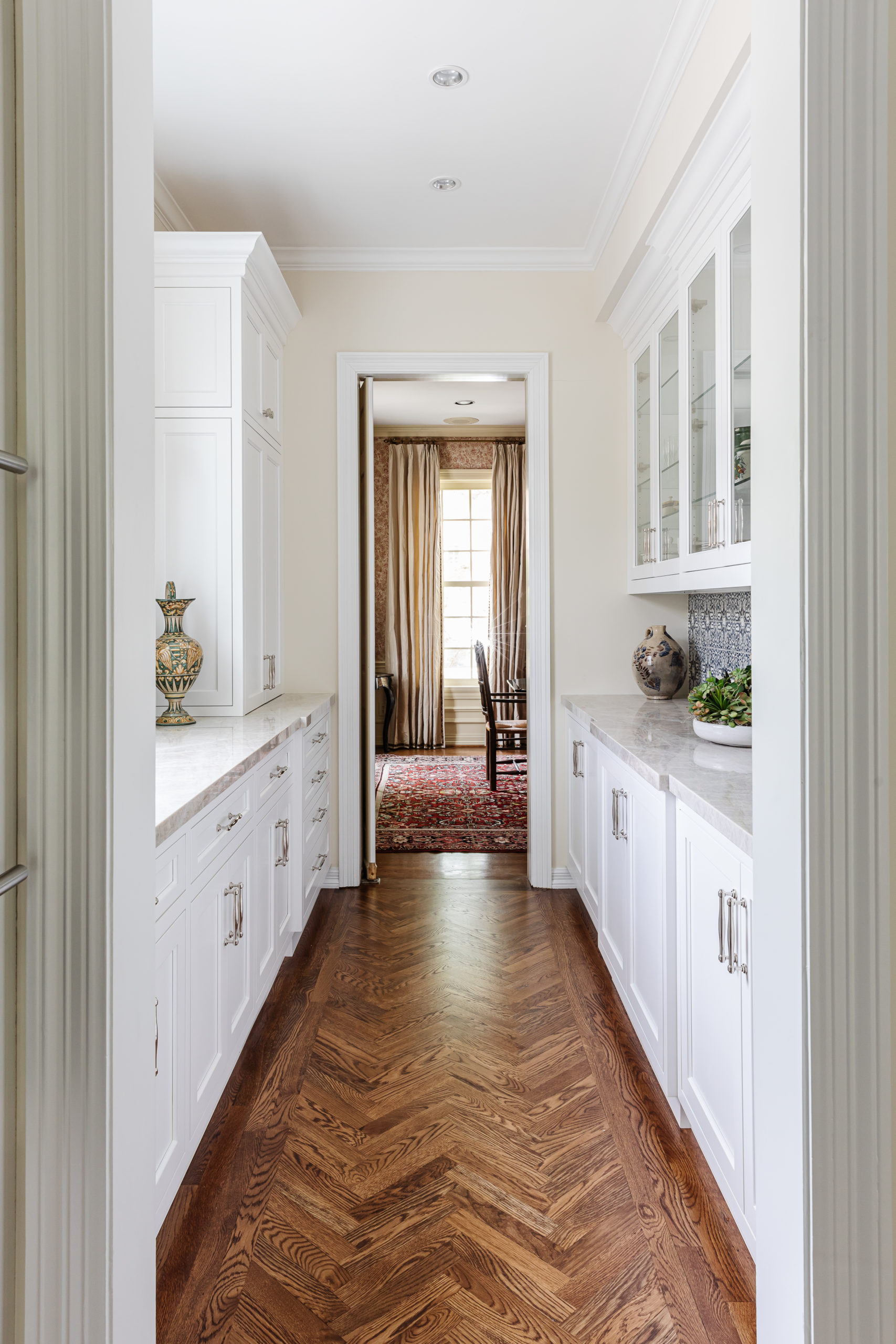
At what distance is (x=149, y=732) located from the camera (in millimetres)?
902

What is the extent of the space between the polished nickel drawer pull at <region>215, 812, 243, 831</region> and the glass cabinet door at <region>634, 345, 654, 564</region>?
1986mm

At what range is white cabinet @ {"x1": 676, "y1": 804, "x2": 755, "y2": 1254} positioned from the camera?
142 cm

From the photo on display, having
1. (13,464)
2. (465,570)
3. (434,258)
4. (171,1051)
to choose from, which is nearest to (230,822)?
(171,1051)

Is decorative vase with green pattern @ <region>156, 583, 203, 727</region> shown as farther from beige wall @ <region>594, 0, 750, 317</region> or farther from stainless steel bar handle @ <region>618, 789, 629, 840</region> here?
beige wall @ <region>594, 0, 750, 317</region>

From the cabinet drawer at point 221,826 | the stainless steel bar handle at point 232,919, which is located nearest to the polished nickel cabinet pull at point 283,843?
the cabinet drawer at point 221,826

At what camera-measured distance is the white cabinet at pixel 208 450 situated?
283 cm

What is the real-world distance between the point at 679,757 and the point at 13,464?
1.77m

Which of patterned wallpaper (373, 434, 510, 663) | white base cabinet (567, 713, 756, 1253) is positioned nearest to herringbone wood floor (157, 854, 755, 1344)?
white base cabinet (567, 713, 756, 1253)

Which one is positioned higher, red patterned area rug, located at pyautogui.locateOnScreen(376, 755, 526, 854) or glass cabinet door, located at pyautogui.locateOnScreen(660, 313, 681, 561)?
glass cabinet door, located at pyautogui.locateOnScreen(660, 313, 681, 561)

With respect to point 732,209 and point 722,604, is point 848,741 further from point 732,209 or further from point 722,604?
point 722,604

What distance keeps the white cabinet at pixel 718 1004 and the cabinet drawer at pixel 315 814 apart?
157cm

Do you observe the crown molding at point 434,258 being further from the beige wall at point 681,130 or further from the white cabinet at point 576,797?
the white cabinet at point 576,797

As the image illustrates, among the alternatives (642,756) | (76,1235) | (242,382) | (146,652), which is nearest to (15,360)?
(146,652)

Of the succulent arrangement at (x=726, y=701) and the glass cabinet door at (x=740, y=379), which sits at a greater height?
the glass cabinet door at (x=740, y=379)
